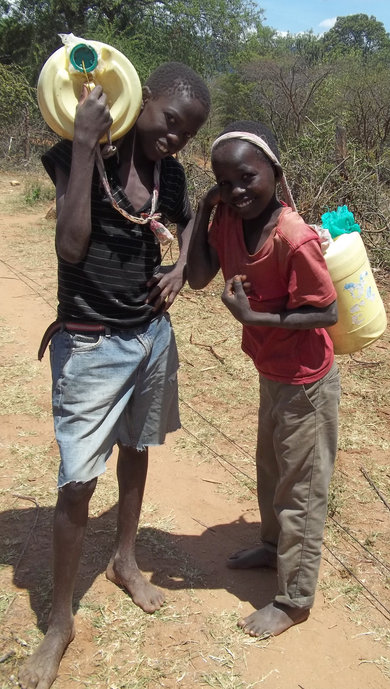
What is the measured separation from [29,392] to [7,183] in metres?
8.77


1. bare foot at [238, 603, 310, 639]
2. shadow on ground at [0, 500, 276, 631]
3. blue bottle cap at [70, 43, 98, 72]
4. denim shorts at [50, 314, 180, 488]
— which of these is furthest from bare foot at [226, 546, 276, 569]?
blue bottle cap at [70, 43, 98, 72]

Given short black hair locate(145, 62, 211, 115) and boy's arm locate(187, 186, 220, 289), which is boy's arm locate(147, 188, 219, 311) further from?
short black hair locate(145, 62, 211, 115)

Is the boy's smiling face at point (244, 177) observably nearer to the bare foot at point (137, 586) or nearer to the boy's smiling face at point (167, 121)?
the boy's smiling face at point (167, 121)

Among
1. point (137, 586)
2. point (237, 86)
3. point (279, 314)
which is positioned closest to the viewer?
point (279, 314)

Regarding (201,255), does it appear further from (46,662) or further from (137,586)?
(46,662)

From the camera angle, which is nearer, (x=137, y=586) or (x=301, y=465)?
(x=301, y=465)

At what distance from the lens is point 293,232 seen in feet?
5.43

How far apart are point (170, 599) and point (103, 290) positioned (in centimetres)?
115

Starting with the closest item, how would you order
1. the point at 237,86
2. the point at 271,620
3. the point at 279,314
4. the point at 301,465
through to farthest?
1. the point at 279,314
2. the point at 301,465
3. the point at 271,620
4. the point at 237,86

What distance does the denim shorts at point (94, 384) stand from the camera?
1.73 meters

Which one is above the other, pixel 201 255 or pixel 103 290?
pixel 201 255

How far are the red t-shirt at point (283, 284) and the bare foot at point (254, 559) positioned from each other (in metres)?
0.80

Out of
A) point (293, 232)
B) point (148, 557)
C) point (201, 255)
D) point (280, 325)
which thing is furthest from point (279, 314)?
point (148, 557)

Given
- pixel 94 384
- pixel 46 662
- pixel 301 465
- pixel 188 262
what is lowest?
pixel 46 662
